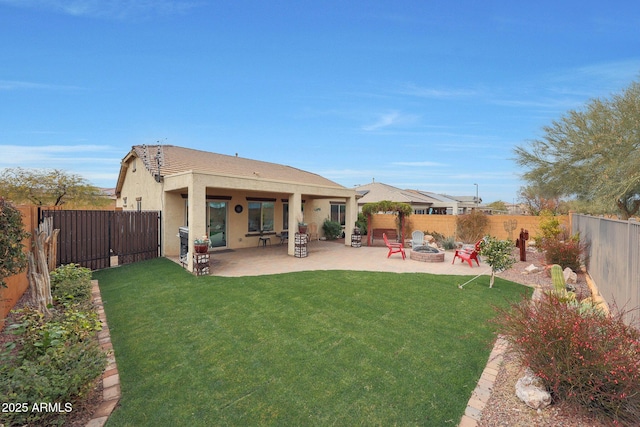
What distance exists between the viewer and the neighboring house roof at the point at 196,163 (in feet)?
41.7

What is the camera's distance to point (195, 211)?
8.97m

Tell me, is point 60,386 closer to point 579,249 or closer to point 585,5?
point 579,249

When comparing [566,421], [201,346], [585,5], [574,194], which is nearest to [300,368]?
[201,346]

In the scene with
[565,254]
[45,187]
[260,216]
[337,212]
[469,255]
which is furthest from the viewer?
[337,212]

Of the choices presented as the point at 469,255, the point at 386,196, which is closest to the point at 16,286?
the point at 469,255

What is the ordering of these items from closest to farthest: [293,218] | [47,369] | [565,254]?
[47,369], [565,254], [293,218]

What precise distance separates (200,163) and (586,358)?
1493 cm

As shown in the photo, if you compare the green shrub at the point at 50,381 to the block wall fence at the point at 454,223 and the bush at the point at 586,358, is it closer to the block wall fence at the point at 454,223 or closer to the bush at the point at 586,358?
the bush at the point at 586,358

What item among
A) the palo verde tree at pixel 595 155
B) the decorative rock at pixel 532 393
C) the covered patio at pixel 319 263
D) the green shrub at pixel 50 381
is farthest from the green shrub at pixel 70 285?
the palo verde tree at pixel 595 155

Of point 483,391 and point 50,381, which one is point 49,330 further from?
point 483,391

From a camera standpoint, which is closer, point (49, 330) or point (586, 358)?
point (586, 358)

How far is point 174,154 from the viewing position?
14766 mm

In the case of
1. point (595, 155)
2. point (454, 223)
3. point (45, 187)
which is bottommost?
point (454, 223)

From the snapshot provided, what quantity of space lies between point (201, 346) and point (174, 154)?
12.8m
